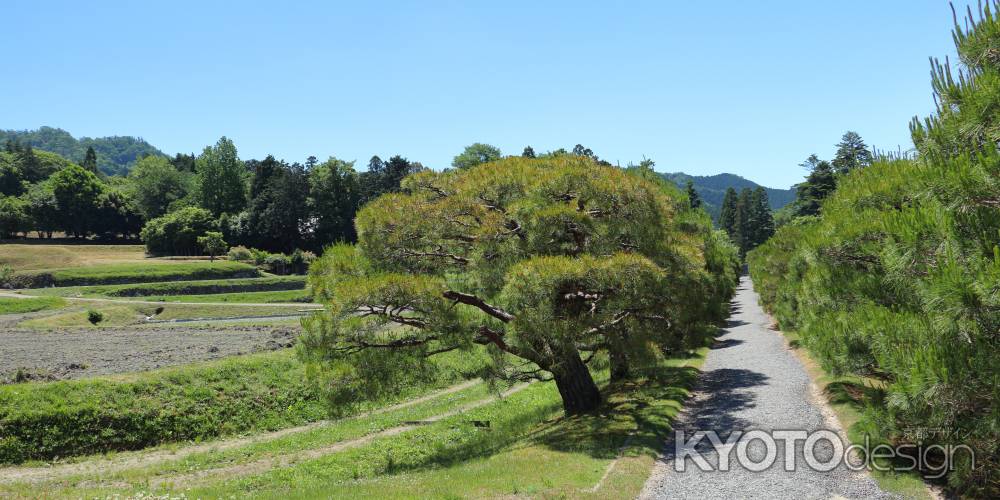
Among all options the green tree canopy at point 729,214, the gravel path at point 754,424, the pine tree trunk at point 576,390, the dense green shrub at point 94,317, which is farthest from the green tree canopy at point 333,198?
the green tree canopy at point 729,214

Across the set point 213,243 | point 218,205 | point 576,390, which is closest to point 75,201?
point 218,205

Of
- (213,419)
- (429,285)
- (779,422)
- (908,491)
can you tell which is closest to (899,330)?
(908,491)

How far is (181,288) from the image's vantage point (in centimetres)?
5984

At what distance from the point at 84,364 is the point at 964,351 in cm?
2910

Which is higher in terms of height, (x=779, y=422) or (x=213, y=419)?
(x=779, y=422)

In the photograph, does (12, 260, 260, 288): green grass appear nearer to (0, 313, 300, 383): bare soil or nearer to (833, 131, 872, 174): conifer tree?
(0, 313, 300, 383): bare soil

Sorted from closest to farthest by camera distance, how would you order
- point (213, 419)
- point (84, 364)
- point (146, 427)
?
point (146, 427) → point (213, 419) → point (84, 364)

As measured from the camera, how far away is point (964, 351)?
24.1 feet

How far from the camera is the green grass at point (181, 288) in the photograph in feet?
186

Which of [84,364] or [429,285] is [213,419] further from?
[429,285]

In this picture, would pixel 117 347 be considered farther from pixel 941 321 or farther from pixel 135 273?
pixel 135 273

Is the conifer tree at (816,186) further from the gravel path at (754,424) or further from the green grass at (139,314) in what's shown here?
the green grass at (139,314)

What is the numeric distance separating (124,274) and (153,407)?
162 feet

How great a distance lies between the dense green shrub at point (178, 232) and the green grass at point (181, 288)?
79.1 ft
